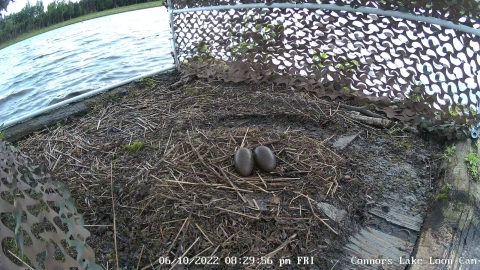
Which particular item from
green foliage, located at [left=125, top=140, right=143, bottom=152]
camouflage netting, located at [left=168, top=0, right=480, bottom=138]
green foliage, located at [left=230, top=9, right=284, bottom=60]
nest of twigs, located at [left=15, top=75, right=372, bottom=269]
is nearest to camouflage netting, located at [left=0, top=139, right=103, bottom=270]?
nest of twigs, located at [left=15, top=75, right=372, bottom=269]

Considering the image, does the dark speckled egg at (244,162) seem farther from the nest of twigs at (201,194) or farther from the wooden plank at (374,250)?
the wooden plank at (374,250)

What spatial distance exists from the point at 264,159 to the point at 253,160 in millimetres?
101

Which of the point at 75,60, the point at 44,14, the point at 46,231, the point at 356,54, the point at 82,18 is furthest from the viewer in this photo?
the point at 82,18

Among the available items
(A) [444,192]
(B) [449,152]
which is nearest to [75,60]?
(B) [449,152]

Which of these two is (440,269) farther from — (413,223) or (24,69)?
(24,69)

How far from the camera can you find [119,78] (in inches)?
253

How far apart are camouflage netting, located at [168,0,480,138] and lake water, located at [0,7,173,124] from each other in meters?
2.12

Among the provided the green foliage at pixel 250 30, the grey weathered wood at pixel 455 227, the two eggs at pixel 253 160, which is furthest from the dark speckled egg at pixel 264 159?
the green foliage at pixel 250 30

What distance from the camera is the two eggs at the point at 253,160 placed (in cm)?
282

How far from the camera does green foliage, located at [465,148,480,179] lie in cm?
278

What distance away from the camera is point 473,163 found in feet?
9.36

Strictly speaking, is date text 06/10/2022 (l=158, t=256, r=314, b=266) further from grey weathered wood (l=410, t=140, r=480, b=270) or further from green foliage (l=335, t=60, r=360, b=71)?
green foliage (l=335, t=60, r=360, b=71)

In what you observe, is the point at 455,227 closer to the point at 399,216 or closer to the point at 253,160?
the point at 399,216

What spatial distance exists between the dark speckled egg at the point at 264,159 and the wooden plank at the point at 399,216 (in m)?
0.82
